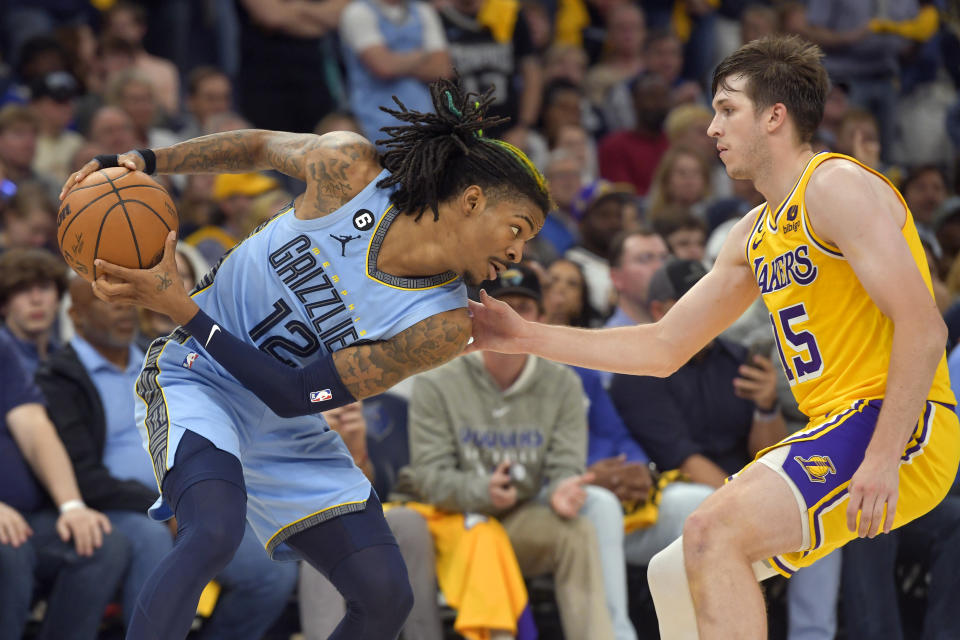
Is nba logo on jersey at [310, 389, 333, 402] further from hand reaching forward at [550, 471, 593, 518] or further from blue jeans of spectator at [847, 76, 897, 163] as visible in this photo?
blue jeans of spectator at [847, 76, 897, 163]

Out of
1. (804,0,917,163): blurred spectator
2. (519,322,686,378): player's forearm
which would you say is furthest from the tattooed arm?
(804,0,917,163): blurred spectator

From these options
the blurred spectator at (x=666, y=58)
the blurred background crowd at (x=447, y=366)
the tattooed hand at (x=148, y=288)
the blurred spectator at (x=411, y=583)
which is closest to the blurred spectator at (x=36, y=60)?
the blurred background crowd at (x=447, y=366)

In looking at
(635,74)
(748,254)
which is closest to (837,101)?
(635,74)

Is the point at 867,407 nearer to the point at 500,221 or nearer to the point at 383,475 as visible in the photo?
the point at 500,221

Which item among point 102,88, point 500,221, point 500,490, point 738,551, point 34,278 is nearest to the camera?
point 738,551

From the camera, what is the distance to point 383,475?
621cm

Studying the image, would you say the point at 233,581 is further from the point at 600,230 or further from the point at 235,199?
the point at 600,230

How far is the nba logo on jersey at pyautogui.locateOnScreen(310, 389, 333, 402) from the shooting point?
375 centimetres

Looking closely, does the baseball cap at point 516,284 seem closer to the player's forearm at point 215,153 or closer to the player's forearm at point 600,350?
the player's forearm at point 600,350

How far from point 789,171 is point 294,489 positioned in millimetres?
1951

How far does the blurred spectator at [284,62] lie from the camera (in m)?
9.85

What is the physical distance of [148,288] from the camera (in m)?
3.69

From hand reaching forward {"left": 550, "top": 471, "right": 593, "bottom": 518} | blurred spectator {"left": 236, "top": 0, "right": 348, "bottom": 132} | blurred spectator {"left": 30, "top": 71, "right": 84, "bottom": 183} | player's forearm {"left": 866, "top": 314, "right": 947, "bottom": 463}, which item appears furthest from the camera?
blurred spectator {"left": 236, "top": 0, "right": 348, "bottom": 132}

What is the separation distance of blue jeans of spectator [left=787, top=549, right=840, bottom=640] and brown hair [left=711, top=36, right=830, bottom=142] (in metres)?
2.65
